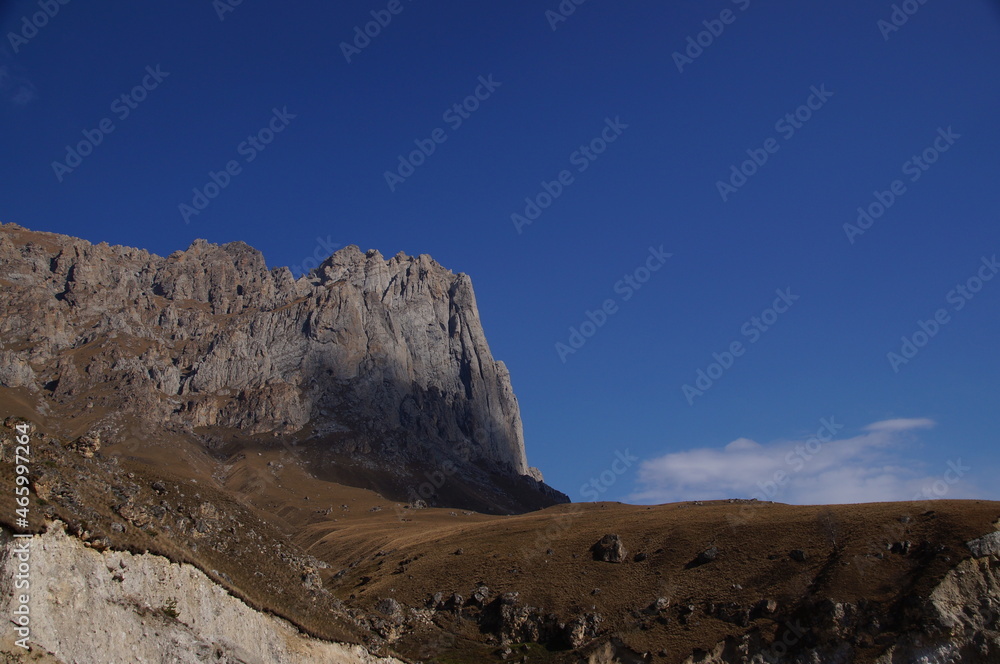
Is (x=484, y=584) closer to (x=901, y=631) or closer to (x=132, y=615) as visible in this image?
(x=901, y=631)

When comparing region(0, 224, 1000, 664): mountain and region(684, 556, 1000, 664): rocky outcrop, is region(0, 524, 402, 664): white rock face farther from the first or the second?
region(684, 556, 1000, 664): rocky outcrop

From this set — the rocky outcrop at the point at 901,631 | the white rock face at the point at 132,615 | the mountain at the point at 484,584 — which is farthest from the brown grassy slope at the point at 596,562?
the white rock face at the point at 132,615

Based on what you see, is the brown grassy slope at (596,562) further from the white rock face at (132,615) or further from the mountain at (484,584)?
the white rock face at (132,615)

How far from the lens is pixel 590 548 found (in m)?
80.4

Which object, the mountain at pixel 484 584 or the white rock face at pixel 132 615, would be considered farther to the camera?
the mountain at pixel 484 584

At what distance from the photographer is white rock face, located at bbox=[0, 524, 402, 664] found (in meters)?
30.2

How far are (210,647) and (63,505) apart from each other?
10.6 metres

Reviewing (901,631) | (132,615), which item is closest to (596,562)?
(901,631)

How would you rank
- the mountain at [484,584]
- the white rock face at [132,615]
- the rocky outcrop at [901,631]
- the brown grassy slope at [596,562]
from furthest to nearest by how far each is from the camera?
1. the rocky outcrop at [901,631]
2. the brown grassy slope at [596,562]
3. the mountain at [484,584]
4. the white rock face at [132,615]

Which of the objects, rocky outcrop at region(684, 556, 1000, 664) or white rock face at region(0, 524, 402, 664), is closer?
white rock face at region(0, 524, 402, 664)

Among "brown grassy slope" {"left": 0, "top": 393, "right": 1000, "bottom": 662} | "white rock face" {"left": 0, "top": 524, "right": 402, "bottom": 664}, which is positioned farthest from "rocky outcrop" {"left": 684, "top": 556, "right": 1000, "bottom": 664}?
"white rock face" {"left": 0, "top": 524, "right": 402, "bottom": 664}

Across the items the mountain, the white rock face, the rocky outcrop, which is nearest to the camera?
the white rock face

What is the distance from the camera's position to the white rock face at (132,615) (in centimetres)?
3016

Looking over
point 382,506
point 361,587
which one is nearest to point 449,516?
point 382,506
